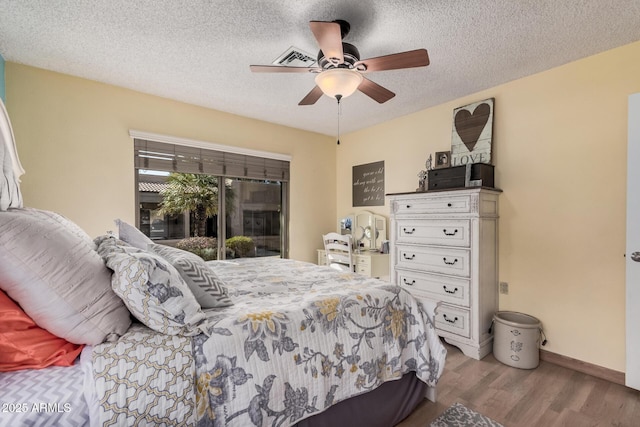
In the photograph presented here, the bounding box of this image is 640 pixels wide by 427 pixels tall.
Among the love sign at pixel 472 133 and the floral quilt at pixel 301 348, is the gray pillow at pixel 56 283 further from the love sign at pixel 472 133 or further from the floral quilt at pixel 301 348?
the love sign at pixel 472 133

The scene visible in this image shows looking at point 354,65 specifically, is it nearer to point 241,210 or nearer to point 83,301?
point 83,301

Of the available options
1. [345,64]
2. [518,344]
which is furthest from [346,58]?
[518,344]

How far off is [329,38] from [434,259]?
2.13 meters

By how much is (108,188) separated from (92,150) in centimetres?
38

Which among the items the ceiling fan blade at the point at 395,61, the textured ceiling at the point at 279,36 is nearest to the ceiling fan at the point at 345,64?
the ceiling fan blade at the point at 395,61

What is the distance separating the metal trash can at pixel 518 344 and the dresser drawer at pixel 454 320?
0.24m

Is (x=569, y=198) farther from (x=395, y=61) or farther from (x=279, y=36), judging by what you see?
(x=279, y=36)

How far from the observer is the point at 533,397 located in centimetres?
194

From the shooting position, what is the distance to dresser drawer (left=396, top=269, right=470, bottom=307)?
2.59m

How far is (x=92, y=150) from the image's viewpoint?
9.07ft

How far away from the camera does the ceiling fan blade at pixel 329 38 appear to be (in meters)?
1.47

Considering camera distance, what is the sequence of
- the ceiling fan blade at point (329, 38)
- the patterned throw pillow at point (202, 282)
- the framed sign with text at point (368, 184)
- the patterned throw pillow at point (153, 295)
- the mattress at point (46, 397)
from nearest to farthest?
the mattress at point (46, 397) < the patterned throw pillow at point (153, 295) < the patterned throw pillow at point (202, 282) < the ceiling fan blade at point (329, 38) < the framed sign with text at point (368, 184)

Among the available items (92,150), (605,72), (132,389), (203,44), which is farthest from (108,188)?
(605,72)

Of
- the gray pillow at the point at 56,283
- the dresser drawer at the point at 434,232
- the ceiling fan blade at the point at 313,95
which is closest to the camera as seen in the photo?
the gray pillow at the point at 56,283
